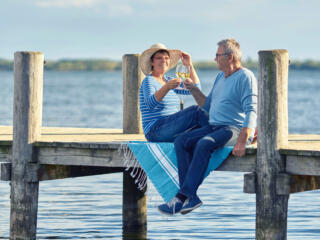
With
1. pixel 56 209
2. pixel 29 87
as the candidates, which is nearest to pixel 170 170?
pixel 29 87

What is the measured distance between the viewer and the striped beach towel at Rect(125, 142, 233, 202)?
28.6ft

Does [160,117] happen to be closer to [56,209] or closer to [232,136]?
[232,136]

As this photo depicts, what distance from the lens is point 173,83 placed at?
8812 mm

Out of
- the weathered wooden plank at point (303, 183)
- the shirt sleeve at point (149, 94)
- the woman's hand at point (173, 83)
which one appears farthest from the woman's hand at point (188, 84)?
the weathered wooden plank at point (303, 183)

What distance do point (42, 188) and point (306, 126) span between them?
78.5 ft

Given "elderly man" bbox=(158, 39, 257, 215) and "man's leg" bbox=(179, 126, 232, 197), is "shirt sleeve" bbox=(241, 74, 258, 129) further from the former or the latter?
"man's leg" bbox=(179, 126, 232, 197)

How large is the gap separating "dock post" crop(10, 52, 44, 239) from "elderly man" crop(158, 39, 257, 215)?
6.27ft

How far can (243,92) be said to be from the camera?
27.9 ft

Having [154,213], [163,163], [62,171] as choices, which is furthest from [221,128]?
[154,213]

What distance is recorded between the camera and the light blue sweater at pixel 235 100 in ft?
27.8

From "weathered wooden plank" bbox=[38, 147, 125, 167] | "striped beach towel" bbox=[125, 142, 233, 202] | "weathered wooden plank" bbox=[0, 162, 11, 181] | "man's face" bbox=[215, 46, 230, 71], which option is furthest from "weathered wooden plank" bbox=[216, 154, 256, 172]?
"weathered wooden plank" bbox=[0, 162, 11, 181]

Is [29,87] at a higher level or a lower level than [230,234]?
higher

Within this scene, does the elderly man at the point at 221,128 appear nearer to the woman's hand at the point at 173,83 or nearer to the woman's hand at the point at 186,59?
the woman's hand at the point at 173,83

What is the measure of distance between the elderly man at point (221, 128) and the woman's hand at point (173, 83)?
14.8 inches
